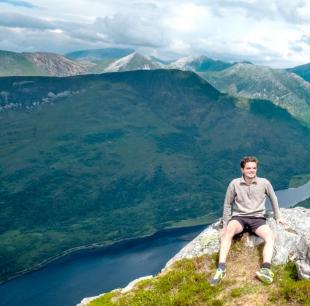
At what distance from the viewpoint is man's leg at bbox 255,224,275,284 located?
78.8 feet

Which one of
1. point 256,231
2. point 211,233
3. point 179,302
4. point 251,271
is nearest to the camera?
point 179,302

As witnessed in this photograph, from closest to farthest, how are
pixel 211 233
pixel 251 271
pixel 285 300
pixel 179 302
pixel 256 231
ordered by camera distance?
pixel 285 300, pixel 179 302, pixel 251 271, pixel 256 231, pixel 211 233

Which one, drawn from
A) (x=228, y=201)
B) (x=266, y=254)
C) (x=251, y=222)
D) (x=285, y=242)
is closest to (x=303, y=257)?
(x=266, y=254)

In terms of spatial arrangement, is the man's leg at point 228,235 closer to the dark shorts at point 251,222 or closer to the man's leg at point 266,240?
the dark shorts at point 251,222

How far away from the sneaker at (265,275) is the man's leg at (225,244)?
214cm

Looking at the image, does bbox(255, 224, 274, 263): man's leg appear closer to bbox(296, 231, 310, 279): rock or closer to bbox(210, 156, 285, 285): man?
bbox(210, 156, 285, 285): man

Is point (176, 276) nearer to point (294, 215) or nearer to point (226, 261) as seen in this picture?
point (226, 261)

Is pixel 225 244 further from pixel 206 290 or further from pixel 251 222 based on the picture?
pixel 206 290

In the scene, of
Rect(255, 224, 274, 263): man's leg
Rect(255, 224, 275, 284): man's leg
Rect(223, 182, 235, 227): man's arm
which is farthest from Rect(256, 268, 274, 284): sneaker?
Rect(223, 182, 235, 227): man's arm

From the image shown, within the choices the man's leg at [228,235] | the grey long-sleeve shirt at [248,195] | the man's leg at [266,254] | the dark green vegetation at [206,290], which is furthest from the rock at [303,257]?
the man's leg at [228,235]

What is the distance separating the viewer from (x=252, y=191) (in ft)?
90.7

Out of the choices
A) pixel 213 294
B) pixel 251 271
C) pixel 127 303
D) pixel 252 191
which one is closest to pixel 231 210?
pixel 252 191

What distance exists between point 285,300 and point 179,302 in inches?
220

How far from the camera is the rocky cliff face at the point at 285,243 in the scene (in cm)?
2497
